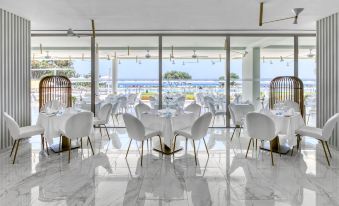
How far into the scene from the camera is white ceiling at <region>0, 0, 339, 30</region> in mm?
4230

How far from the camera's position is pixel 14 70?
15.9 feet

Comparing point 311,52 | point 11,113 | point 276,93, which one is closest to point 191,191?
point 11,113

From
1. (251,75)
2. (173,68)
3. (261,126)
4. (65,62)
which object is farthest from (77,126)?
(251,75)

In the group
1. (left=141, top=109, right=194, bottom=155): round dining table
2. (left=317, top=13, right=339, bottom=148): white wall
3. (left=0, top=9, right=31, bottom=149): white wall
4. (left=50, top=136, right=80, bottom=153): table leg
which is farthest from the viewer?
(left=317, top=13, right=339, bottom=148): white wall

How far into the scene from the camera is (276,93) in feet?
19.9

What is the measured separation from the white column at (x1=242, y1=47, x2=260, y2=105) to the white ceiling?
2154mm

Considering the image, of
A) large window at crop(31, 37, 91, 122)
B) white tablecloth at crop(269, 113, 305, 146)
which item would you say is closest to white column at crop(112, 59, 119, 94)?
large window at crop(31, 37, 91, 122)

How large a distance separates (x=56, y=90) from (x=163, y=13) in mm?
2989

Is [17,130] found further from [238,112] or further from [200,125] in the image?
[238,112]

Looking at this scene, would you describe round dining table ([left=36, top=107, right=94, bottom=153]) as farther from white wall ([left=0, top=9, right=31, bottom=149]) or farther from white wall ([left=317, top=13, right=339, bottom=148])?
white wall ([left=317, top=13, right=339, bottom=148])

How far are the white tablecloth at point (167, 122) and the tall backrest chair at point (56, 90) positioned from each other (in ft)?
6.82

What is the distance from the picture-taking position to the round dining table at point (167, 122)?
396 cm

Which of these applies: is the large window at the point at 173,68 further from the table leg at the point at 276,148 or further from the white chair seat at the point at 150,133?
the white chair seat at the point at 150,133

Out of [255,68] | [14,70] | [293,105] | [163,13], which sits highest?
[163,13]
